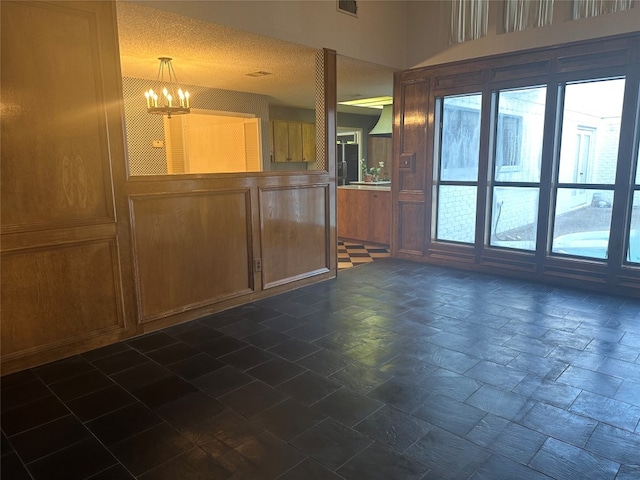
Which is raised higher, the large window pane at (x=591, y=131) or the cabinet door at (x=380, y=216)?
the large window pane at (x=591, y=131)

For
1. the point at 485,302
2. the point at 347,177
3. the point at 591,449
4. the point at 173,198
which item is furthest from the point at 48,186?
the point at 347,177

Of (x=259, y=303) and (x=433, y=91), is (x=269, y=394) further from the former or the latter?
(x=433, y=91)

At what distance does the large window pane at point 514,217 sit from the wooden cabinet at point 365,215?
170 cm

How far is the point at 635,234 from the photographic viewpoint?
3.89 m

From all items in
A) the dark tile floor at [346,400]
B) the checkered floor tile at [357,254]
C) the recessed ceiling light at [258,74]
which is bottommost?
the dark tile floor at [346,400]

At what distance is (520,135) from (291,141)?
439 centimetres

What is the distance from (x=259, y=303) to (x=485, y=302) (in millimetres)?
2006

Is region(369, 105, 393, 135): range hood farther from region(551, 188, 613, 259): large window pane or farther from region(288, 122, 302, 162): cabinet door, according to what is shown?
region(551, 188, 613, 259): large window pane

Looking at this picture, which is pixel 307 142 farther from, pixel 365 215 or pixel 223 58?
pixel 223 58

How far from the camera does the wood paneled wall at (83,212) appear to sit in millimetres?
Result: 2480

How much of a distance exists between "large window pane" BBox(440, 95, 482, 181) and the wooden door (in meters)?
3.58

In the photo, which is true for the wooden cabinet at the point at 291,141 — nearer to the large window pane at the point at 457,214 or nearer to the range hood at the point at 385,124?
the range hood at the point at 385,124

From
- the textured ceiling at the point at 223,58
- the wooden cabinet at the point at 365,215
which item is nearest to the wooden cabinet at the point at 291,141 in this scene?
the textured ceiling at the point at 223,58

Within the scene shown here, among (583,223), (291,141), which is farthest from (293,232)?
(291,141)
